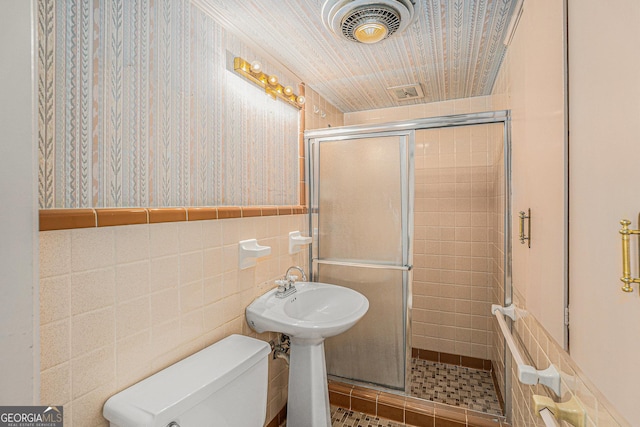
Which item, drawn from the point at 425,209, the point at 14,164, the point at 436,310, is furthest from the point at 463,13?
the point at 436,310

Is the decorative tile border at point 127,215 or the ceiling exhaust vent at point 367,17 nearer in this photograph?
the decorative tile border at point 127,215

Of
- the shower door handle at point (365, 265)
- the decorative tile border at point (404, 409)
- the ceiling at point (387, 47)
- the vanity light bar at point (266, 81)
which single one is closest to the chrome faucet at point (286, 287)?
the shower door handle at point (365, 265)

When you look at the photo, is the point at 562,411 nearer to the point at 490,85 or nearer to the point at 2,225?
the point at 2,225

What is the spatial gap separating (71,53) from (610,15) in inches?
51.7

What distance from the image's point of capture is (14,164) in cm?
66

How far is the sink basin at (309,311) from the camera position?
1359 mm

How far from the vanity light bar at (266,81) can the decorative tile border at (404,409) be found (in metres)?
1.94

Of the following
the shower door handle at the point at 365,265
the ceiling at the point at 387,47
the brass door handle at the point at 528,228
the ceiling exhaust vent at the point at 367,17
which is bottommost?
the shower door handle at the point at 365,265

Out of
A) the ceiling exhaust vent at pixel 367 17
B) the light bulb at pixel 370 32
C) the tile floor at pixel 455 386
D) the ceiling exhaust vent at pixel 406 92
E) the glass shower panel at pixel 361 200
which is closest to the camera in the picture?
the ceiling exhaust vent at pixel 367 17

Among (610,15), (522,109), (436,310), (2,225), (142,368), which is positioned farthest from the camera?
(436,310)

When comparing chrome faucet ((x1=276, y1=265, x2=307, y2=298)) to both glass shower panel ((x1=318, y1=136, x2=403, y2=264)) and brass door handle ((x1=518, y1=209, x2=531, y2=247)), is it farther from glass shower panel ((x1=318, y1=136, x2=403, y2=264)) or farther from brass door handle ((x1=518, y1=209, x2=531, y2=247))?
brass door handle ((x1=518, y1=209, x2=531, y2=247))

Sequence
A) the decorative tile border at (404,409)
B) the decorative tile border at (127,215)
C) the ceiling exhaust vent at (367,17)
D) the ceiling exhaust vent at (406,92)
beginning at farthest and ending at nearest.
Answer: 1. the ceiling exhaust vent at (406,92)
2. the decorative tile border at (404,409)
3. the ceiling exhaust vent at (367,17)
4. the decorative tile border at (127,215)

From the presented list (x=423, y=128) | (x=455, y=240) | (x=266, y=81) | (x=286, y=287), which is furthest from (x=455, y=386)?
(x=266, y=81)

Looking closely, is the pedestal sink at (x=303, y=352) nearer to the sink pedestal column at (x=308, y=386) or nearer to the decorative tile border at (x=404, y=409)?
the sink pedestal column at (x=308, y=386)
